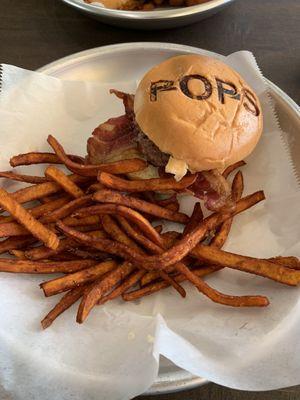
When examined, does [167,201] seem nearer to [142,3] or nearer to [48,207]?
[48,207]

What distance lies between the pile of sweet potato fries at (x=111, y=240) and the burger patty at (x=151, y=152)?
6 centimetres

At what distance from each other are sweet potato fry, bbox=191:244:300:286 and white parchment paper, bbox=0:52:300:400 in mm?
48

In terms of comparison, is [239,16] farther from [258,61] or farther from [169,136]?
[169,136]

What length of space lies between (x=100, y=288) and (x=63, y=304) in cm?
9

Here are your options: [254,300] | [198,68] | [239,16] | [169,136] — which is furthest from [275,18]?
[254,300]

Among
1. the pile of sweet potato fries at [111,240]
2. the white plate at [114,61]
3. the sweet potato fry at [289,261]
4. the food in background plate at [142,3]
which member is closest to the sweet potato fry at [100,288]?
the pile of sweet potato fries at [111,240]

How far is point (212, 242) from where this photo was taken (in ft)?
3.64

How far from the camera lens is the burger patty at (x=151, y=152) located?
1165 mm

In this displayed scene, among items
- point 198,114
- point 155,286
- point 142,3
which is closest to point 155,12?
point 142,3

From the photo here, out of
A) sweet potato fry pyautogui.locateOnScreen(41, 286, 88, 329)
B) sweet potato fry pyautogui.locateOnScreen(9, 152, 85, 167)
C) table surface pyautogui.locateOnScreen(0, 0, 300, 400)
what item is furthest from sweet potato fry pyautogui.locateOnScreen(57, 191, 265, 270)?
table surface pyautogui.locateOnScreen(0, 0, 300, 400)

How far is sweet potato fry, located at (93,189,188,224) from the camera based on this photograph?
104cm

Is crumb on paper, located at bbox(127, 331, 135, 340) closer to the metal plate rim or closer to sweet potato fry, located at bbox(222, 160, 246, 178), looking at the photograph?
sweet potato fry, located at bbox(222, 160, 246, 178)

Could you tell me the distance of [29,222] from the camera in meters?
1.04

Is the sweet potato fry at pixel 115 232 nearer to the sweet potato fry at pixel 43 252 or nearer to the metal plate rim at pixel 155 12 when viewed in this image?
the sweet potato fry at pixel 43 252
